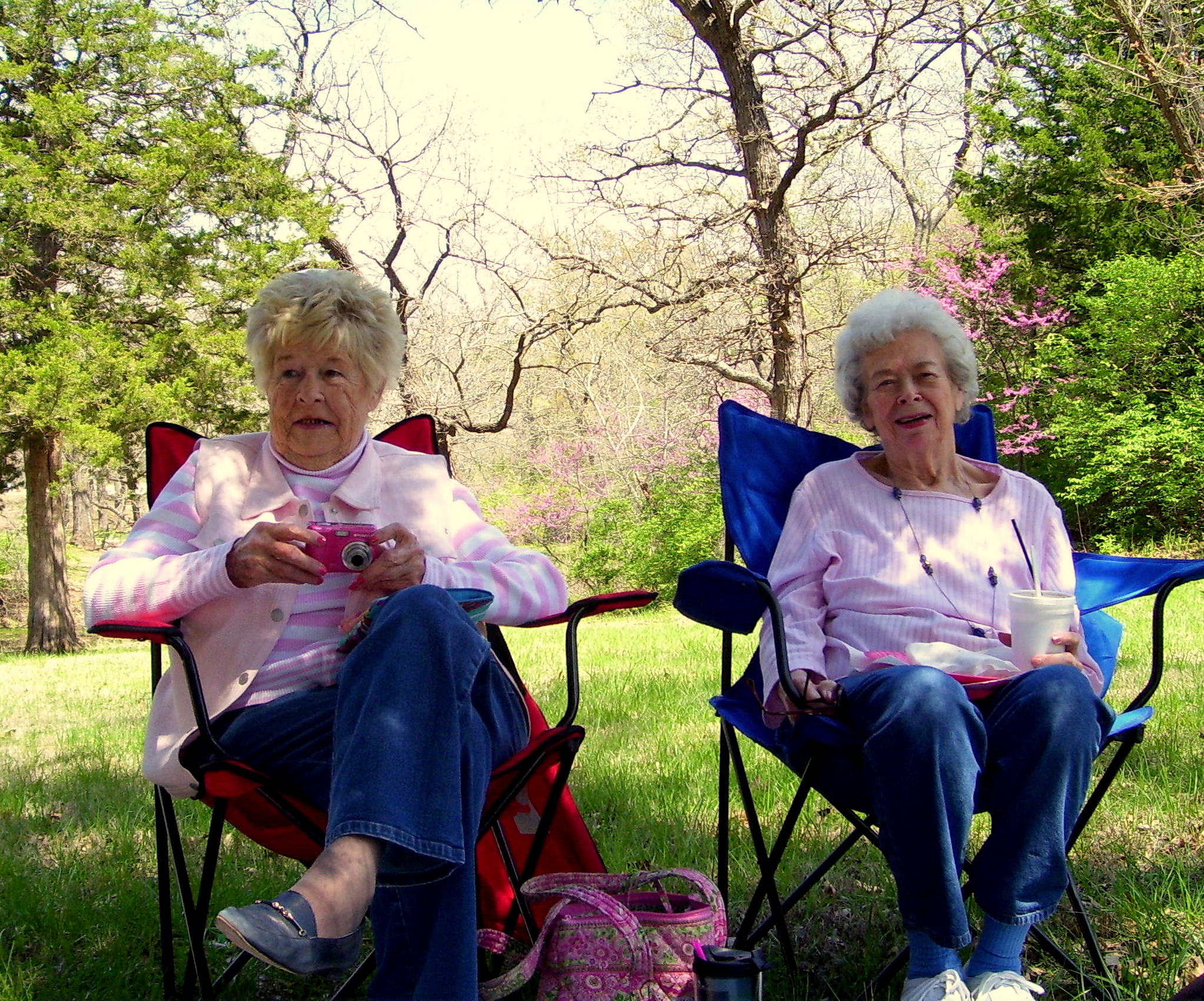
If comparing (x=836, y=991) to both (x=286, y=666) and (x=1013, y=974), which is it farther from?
(x=286, y=666)

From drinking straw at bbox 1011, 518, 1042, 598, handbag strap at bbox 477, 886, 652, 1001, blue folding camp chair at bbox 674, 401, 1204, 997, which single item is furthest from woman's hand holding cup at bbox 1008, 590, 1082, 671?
handbag strap at bbox 477, 886, 652, 1001

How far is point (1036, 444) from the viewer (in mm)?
10305

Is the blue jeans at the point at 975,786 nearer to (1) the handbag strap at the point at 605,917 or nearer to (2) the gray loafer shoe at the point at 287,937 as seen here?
(1) the handbag strap at the point at 605,917

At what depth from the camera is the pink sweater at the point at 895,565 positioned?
1908 mm

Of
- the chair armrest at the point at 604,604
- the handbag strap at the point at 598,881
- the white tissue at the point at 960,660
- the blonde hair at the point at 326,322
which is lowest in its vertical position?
the handbag strap at the point at 598,881

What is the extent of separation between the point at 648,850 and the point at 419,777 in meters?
1.16

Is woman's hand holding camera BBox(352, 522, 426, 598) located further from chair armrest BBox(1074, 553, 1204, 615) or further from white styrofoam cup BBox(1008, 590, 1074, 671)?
chair armrest BBox(1074, 553, 1204, 615)

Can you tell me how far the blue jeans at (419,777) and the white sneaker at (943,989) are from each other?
0.60m

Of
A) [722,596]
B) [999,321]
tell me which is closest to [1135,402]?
[999,321]

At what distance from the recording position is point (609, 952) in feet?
5.45

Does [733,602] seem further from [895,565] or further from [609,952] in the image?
[609,952]

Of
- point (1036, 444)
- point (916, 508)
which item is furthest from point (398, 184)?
point (916, 508)

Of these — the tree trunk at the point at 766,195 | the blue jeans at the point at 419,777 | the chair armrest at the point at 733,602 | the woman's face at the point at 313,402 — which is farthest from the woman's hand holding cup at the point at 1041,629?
the tree trunk at the point at 766,195

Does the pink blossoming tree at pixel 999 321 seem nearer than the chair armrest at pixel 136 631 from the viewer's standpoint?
No
